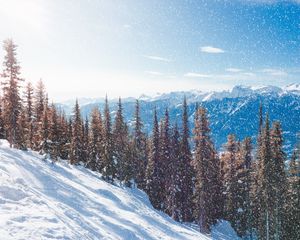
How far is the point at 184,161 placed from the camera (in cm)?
5069

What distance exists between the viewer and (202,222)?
4491 centimetres

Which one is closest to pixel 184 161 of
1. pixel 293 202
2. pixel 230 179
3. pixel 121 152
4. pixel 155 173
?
pixel 155 173

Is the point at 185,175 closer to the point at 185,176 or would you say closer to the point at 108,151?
the point at 185,176

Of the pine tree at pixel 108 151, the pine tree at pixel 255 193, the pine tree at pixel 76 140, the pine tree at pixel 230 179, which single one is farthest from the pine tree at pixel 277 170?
the pine tree at pixel 76 140

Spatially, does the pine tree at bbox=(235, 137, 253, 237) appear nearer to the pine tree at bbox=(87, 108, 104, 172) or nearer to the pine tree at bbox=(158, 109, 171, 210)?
the pine tree at bbox=(158, 109, 171, 210)

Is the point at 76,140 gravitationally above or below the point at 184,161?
above

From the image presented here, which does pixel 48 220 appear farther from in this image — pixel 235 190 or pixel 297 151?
pixel 235 190

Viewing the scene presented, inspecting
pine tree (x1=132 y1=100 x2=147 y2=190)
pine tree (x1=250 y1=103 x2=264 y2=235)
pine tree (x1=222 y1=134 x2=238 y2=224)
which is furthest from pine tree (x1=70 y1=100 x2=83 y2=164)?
pine tree (x1=250 y1=103 x2=264 y2=235)

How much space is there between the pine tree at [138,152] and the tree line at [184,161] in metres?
0.18

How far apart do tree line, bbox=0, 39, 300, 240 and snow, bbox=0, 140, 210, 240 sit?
1386 cm

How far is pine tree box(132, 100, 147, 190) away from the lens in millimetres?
60500

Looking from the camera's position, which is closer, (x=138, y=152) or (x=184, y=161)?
(x=184, y=161)

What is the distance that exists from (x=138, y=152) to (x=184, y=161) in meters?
14.1

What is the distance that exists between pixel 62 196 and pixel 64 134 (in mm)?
39412
